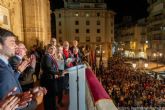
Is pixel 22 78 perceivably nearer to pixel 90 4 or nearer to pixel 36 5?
pixel 36 5

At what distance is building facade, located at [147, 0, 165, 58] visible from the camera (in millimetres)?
54562

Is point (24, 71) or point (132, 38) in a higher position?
point (132, 38)

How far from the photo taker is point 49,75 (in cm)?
705

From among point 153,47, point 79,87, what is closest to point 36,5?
point 79,87

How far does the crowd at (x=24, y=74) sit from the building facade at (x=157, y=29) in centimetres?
4634

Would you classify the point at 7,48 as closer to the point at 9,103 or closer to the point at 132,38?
the point at 9,103

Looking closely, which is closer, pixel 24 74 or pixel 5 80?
pixel 5 80

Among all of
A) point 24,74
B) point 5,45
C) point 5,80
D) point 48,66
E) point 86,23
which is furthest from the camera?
point 86,23

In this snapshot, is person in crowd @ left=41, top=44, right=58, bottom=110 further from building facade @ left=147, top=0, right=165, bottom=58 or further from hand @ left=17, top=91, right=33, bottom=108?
building facade @ left=147, top=0, right=165, bottom=58

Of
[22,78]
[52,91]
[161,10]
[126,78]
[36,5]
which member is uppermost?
[161,10]

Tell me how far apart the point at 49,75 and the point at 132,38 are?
79.4m

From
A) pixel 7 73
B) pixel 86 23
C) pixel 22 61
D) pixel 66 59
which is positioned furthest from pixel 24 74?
pixel 86 23

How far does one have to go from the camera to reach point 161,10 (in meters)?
54.3

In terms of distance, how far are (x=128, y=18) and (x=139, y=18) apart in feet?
15.5
